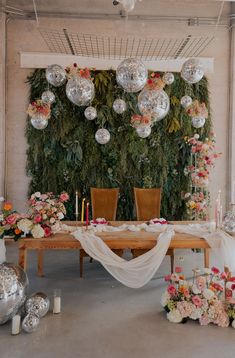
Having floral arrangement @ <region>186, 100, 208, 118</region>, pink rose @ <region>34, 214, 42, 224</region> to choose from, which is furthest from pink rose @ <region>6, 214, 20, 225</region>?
floral arrangement @ <region>186, 100, 208, 118</region>

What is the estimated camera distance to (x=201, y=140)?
19.8 feet

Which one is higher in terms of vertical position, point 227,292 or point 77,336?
point 227,292

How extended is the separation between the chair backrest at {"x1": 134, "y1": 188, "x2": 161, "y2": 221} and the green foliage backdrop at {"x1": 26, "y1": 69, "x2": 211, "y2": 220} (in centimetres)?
111

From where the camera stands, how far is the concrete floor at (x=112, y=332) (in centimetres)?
242

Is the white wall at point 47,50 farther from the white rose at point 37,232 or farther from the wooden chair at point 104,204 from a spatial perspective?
the white rose at point 37,232

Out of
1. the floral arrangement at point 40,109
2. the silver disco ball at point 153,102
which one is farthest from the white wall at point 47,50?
the silver disco ball at point 153,102

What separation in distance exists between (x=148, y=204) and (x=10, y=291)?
254 cm

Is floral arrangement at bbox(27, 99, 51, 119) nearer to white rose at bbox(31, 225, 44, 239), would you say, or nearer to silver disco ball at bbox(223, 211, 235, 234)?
white rose at bbox(31, 225, 44, 239)

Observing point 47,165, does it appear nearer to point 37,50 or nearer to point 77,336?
point 37,50

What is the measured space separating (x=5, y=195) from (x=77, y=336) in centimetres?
396

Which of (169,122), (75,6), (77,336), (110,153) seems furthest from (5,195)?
(77,336)

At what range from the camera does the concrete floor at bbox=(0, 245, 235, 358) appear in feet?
7.95

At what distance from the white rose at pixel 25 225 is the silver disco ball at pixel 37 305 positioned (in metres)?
0.58

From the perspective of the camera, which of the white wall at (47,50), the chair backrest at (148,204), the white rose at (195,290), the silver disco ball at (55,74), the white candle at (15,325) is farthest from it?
the white wall at (47,50)
